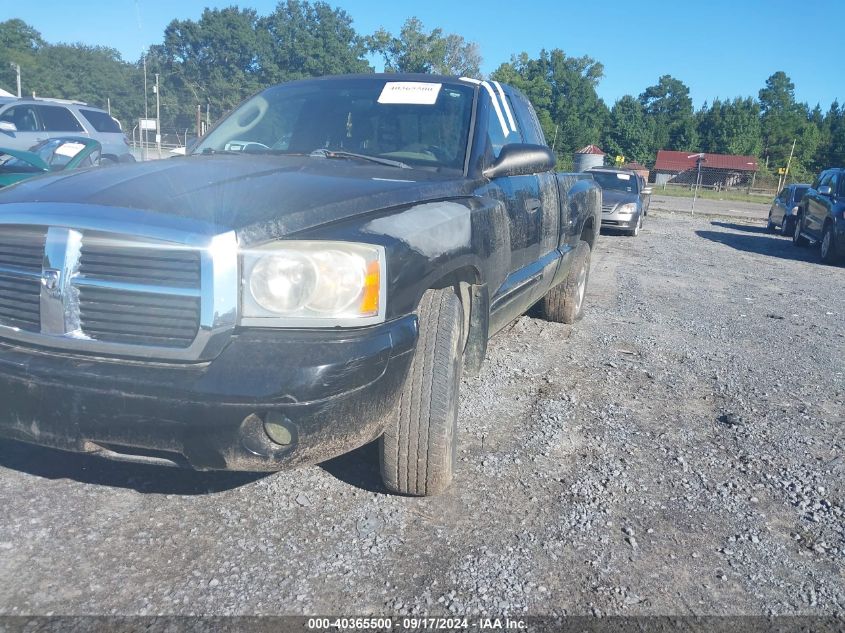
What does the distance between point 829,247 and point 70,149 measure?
11.8 m

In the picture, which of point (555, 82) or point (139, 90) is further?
point (555, 82)

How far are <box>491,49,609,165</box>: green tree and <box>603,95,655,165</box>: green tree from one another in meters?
1.66

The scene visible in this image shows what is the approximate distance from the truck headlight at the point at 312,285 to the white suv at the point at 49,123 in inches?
473

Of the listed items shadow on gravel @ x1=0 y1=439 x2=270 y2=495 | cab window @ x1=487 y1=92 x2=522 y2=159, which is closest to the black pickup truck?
shadow on gravel @ x1=0 y1=439 x2=270 y2=495

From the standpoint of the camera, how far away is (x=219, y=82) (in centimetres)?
5875

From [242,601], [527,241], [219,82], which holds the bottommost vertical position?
[242,601]

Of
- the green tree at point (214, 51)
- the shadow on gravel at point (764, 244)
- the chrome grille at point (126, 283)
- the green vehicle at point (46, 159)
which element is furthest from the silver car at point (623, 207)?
the green tree at point (214, 51)

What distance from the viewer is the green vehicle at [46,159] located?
20.5 ft

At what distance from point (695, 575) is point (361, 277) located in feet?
5.11

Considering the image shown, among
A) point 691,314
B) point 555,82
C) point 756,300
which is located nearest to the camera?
point 691,314

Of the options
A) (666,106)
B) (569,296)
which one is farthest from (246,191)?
(666,106)

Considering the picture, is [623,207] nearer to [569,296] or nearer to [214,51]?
[569,296]

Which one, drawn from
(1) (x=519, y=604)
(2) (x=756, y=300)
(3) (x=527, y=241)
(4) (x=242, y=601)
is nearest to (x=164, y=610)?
(4) (x=242, y=601)

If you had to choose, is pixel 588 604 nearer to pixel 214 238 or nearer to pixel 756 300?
pixel 214 238
